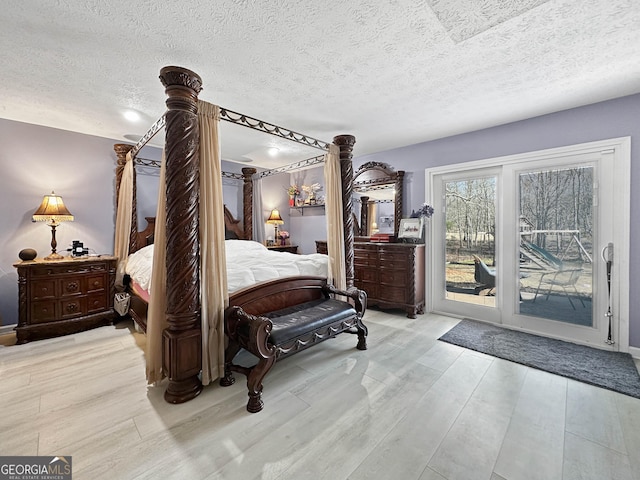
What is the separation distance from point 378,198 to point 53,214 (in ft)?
14.6

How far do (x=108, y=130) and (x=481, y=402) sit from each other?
5.13 metres

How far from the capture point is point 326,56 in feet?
6.89

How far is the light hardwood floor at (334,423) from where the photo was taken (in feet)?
4.65

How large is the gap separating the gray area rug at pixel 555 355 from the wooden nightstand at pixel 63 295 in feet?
14.1

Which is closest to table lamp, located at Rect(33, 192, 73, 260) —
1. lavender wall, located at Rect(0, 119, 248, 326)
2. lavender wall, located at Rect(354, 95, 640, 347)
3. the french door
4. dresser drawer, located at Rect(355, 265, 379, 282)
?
lavender wall, located at Rect(0, 119, 248, 326)

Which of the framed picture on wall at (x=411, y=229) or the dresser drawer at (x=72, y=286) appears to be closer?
the dresser drawer at (x=72, y=286)

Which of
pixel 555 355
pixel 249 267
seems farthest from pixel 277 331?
pixel 555 355

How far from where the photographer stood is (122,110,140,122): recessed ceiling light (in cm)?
306

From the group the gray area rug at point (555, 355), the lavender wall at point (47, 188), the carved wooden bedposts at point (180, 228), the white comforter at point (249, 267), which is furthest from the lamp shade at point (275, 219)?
the gray area rug at point (555, 355)

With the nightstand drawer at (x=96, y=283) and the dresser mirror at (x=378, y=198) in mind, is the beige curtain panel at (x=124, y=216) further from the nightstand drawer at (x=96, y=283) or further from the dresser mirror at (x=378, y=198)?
the dresser mirror at (x=378, y=198)

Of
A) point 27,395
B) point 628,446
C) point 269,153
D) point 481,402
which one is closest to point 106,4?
point 27,395

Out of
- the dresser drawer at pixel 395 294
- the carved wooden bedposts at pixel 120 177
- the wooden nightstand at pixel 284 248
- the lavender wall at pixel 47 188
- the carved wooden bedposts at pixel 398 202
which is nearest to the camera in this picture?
the lavender wall at pixel 47 188

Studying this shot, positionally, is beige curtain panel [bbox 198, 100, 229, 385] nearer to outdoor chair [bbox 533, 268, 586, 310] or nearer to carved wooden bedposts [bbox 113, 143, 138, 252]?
carved wooden bedposts [bbox 113, 143, 138, 252]

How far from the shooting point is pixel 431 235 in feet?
13.4
